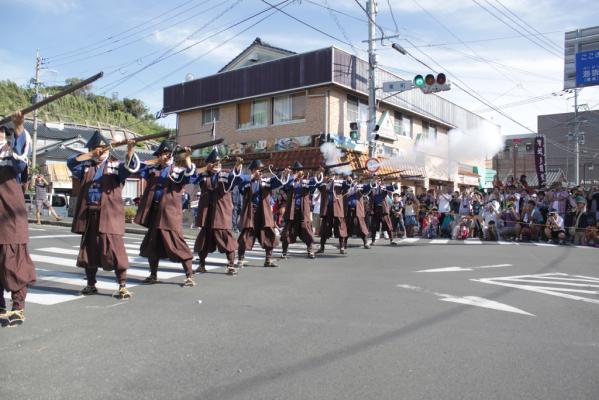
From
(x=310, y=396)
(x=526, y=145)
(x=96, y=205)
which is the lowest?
(x=310, y=396)

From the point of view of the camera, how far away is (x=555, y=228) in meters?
15.3

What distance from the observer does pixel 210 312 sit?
5.61 metres

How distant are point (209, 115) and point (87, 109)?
27356 mm

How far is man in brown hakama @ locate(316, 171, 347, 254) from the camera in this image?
12.0 meters

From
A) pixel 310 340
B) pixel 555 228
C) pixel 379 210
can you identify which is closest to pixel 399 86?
pixel 379 210

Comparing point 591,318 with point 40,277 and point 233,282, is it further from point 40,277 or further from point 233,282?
point 40,277

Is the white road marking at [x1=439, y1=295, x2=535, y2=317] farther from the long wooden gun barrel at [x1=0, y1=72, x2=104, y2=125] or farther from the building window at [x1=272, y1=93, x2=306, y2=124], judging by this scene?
the building window at [x1=272, y1=93, x2=306, y2=124]

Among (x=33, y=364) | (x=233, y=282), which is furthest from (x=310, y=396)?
(x=233, y=282)

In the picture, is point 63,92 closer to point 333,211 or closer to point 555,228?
point 333,211

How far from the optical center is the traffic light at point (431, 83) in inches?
676

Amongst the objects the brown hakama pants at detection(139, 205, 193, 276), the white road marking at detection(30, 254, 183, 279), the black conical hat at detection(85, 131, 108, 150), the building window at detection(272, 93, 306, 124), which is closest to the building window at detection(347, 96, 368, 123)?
the building window at detection(272, 93, 306, 124)

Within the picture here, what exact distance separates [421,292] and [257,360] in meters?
3.50

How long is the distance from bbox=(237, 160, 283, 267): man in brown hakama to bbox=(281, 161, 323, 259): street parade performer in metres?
1.24

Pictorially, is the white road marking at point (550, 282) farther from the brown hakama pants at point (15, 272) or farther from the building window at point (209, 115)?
the building window at point (209, 115)
